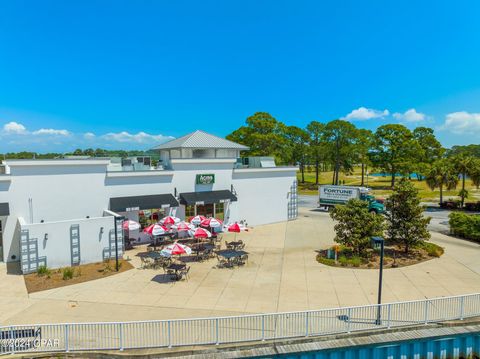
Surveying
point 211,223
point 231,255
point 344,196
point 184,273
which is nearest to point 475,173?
point 344,196

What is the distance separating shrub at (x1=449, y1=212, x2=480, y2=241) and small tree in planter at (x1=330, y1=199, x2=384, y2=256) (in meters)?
10.5

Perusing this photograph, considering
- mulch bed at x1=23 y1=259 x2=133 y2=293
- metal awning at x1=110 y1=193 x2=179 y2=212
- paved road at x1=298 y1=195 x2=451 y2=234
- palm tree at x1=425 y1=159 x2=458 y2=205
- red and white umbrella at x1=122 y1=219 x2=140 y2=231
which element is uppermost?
palm tree at x1=425 y1=159 x2=458 y2=205

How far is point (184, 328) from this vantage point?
437 inches

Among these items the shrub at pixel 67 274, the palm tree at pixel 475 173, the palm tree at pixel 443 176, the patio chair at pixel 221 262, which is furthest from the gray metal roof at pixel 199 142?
the palm tree at pixel 475 173

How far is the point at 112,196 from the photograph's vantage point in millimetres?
23312

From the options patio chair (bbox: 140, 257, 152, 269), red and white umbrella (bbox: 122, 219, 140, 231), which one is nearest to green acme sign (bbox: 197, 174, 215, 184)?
red and white umbrella (bbox: 122, 219, 140, 231)

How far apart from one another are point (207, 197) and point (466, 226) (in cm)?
2132

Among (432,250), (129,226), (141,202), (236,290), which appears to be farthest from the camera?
(141,202)

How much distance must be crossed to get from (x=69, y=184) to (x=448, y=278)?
2369 centimetres

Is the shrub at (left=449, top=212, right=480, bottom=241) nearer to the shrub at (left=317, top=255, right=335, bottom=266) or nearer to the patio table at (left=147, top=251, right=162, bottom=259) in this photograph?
the shrub at (left=317, top=255, right=335, bottom=266)

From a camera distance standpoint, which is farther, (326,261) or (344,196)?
(344,196)

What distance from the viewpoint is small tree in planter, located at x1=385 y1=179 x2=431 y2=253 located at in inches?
814

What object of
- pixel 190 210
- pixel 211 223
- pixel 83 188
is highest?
pixel 83 188

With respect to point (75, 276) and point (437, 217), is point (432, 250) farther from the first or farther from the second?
point (75, 276)
